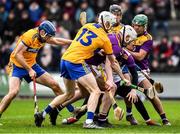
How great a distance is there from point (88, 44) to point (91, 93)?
0.88m

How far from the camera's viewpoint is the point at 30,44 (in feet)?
49.1

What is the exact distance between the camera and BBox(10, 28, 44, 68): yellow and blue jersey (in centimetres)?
1488

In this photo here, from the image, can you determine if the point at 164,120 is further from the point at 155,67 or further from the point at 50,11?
the point at 50,11

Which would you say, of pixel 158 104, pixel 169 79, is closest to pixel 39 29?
pixel 158 104

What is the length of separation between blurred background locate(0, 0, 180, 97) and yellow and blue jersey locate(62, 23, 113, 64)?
35.8ft

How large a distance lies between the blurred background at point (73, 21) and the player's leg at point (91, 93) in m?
11.1

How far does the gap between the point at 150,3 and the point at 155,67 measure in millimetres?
3980

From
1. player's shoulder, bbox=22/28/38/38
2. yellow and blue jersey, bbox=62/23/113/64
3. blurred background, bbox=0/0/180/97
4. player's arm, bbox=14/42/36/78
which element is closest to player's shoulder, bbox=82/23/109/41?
yellow and blue jersey, bbox=62/23/113/64

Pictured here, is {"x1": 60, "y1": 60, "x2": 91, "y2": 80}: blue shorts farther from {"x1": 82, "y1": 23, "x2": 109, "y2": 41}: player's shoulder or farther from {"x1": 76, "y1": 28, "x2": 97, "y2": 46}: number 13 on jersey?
{"x1": 82, "y1": 23, "x2": 109, "y2": 41}: player's shoulder

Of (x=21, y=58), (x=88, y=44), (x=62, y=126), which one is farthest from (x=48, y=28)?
(x=62, y=126)

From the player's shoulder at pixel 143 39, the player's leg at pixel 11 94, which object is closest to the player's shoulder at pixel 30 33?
the player's leg at pixel 11 94

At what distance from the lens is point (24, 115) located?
17.7 metres

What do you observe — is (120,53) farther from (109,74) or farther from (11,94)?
(11,94)

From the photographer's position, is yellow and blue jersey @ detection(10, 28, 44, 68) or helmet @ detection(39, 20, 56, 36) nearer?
helmet @ detection(39, 20, 56, 36)
